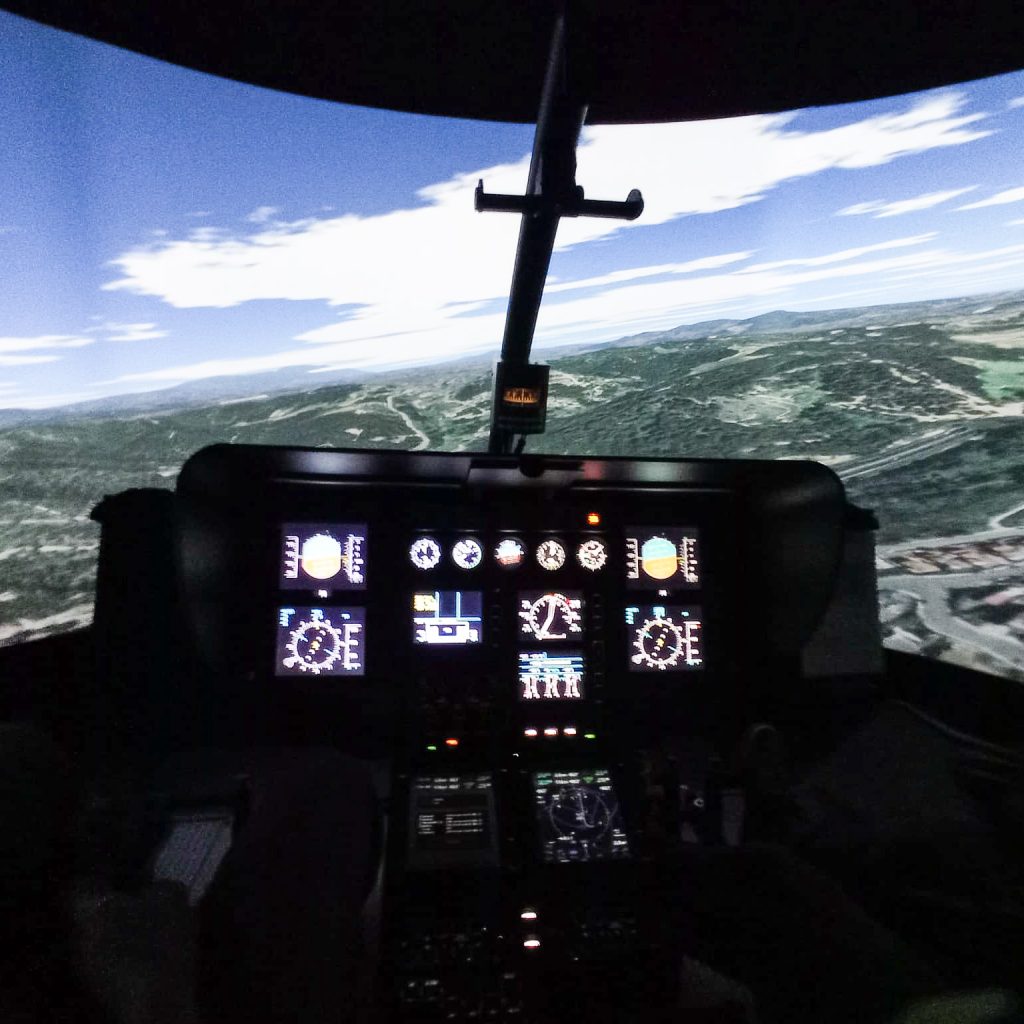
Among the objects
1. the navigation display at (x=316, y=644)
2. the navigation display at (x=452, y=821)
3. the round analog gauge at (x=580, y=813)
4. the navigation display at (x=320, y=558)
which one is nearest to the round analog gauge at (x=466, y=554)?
the navigation display at (x=320, y=558)

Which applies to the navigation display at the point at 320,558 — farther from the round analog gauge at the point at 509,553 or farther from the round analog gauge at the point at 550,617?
the round analog gauge at the point at 550,617

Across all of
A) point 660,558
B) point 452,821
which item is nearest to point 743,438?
point 660,558

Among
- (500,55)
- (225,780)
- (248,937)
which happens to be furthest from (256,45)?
(225,780)

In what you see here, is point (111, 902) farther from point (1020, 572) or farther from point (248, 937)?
point (1020, 572)

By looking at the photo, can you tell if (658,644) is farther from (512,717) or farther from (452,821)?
(452,821)

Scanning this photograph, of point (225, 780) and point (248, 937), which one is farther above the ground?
point (248, 937)
